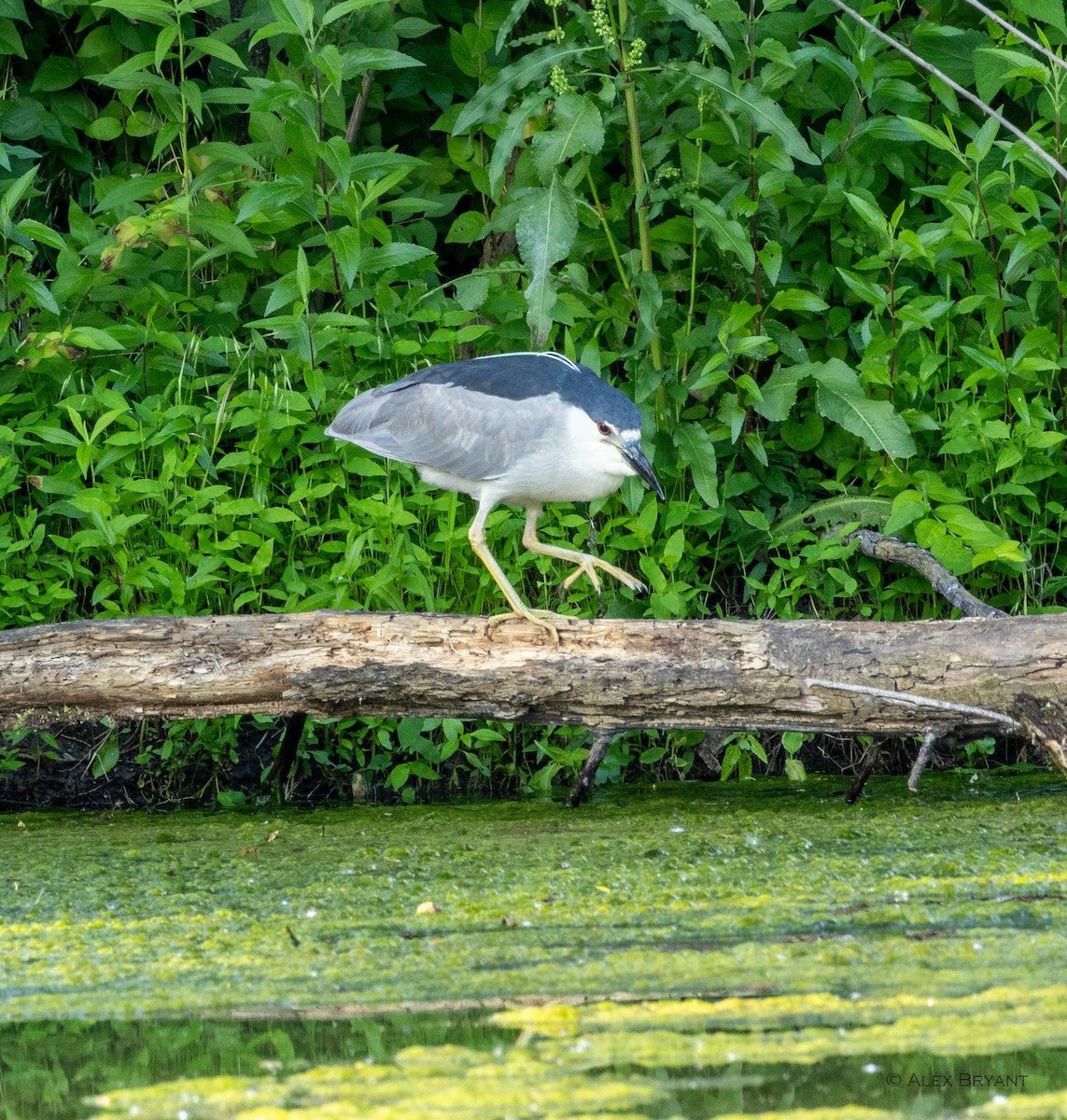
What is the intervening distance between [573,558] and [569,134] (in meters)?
1.35

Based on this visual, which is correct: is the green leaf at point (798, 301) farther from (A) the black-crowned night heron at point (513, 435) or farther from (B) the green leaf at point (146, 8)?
(B) the green leaf at point (146, 8)

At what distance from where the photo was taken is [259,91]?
195 inches

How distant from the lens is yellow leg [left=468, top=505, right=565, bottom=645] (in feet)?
13.8

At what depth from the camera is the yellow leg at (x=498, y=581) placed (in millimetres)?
4215

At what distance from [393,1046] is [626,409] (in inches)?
98.1

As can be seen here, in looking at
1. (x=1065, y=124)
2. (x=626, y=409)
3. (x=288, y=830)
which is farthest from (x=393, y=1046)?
(x=1065, y=124)

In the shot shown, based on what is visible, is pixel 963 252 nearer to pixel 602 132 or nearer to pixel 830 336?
pixel 830 336

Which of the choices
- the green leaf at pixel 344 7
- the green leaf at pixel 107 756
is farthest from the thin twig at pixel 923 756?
the green leaf at pixel 344 7

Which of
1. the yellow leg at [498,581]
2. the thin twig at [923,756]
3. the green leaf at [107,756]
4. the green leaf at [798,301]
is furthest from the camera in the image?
the green leaf at [798,301]

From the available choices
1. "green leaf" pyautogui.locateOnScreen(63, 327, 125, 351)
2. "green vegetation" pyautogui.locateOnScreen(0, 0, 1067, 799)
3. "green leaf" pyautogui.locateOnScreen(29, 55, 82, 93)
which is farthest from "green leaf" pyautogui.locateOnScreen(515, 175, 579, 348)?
"green leaf" pyautogui.locateOnScreen(29, 55, 82, 93)

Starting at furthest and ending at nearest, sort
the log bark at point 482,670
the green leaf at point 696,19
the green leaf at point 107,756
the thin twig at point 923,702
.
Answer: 1. the green leaf at point 107,756
2. the green leaf at point 696,19
3. the log bark at point 482,670
4. the thin twig at point 923,702

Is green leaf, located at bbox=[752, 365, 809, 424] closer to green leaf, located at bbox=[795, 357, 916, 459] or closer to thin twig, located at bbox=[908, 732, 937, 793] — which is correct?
green leaf, located at bbox=[795, 357, 916, 459]

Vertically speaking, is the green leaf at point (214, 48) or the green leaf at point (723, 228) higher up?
the green leaf at point (214, 48)

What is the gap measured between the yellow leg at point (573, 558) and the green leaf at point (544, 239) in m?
0.60
